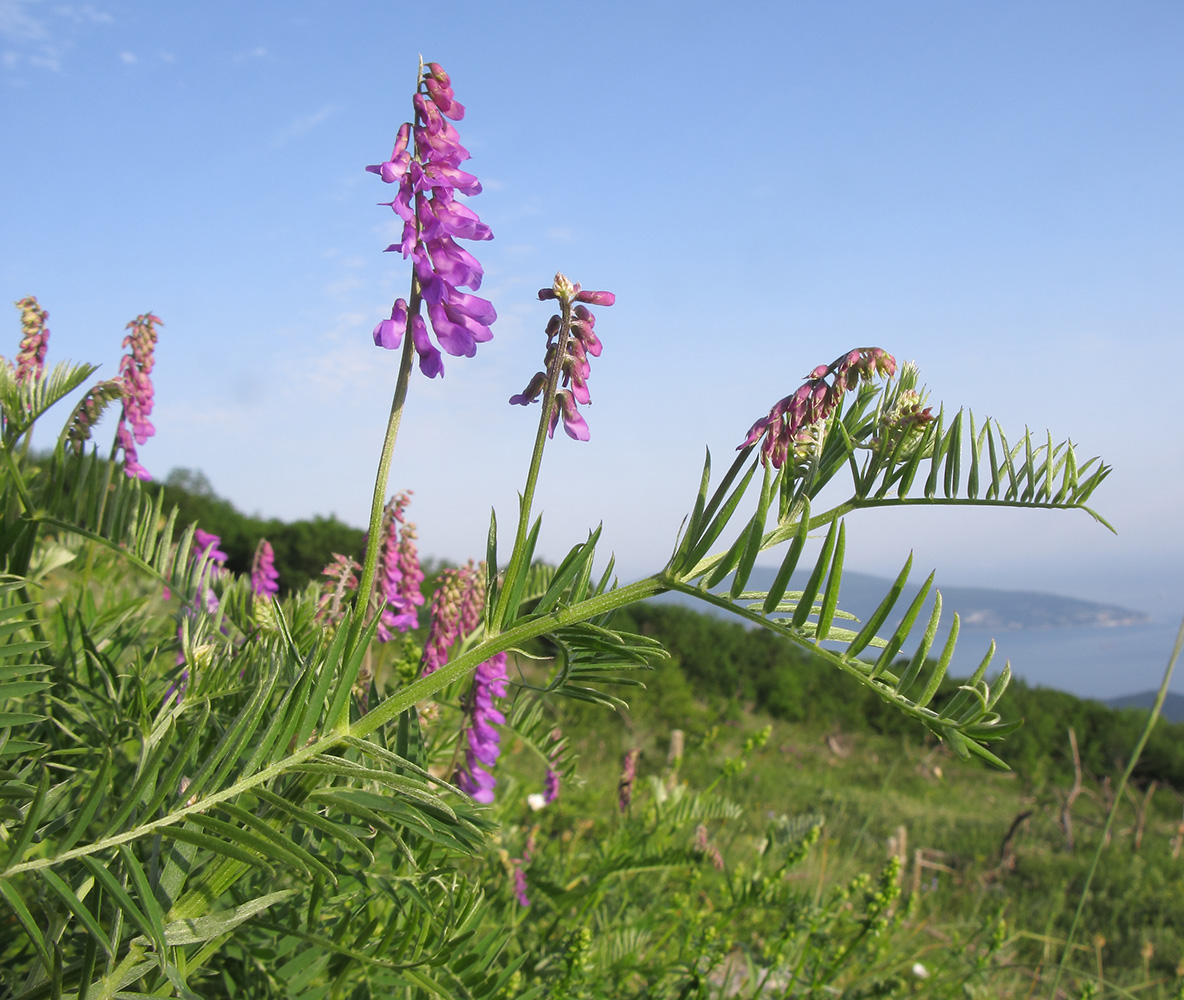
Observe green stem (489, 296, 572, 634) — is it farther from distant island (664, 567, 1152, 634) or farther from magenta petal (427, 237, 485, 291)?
distant island (664, 567, 1152, 634)

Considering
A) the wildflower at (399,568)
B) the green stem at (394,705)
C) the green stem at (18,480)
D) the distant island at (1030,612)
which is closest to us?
the green stem at (394,705)

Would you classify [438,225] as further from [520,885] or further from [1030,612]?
[1030,612]

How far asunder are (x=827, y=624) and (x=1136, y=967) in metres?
6.91

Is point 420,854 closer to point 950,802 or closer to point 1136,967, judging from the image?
point 1136,967

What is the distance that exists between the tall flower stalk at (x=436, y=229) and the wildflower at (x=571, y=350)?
93mm

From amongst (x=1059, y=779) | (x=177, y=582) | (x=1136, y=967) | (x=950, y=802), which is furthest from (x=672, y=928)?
(x=1059, y=779)

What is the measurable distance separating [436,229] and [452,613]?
3.81 feet

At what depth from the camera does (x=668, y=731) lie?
9859 millimetres

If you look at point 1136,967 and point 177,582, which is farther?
point 1136,967

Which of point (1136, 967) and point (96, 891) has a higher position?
point (96, 891)

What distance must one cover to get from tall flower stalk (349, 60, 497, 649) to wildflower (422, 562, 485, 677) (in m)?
0.99

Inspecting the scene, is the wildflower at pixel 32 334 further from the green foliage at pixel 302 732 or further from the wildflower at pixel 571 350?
the wildflower at pixel 571 350

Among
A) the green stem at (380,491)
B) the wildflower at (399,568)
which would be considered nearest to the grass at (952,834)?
the wildflower at (399,568)

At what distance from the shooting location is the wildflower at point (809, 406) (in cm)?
105
